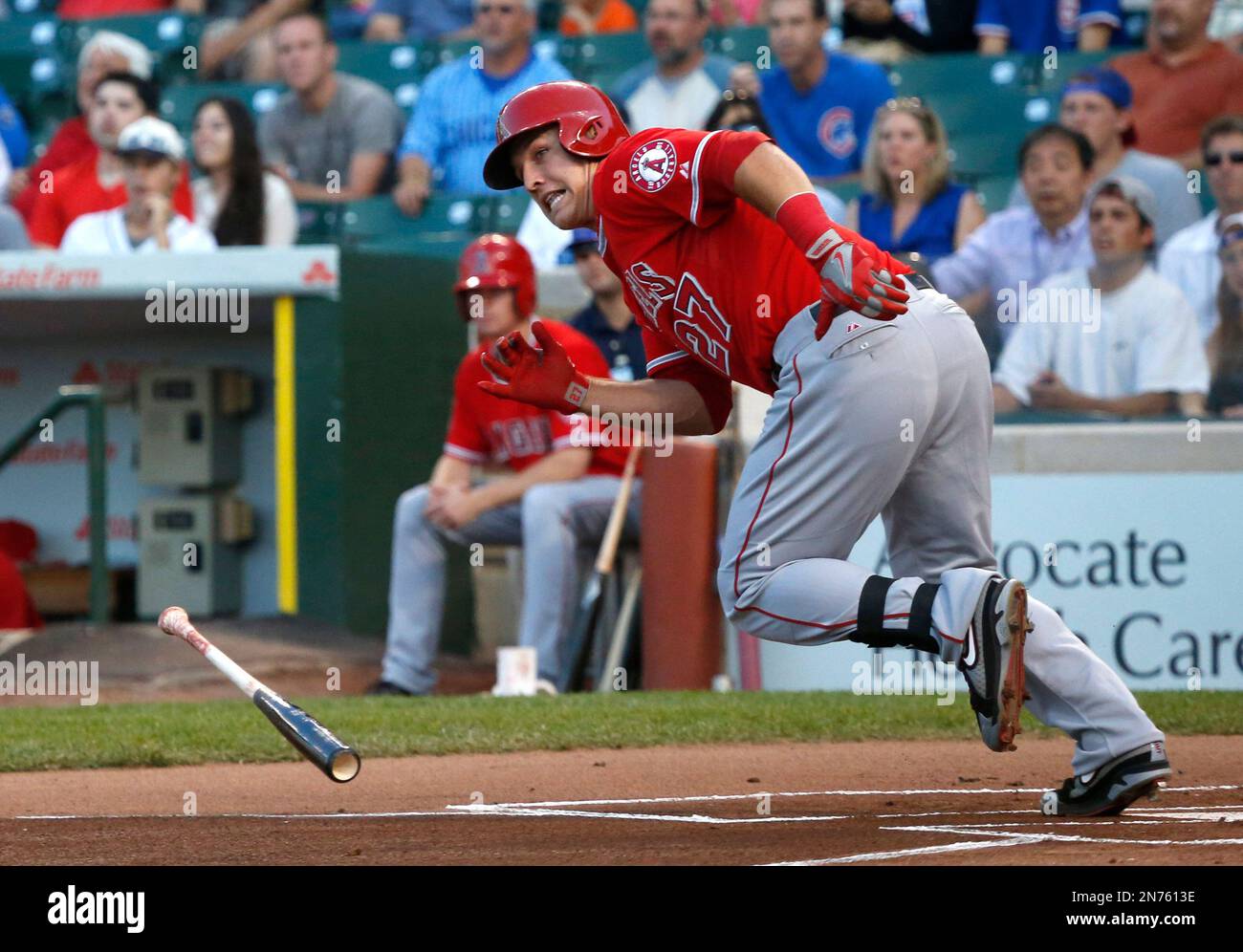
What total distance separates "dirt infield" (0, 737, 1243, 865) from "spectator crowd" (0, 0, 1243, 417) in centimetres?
273

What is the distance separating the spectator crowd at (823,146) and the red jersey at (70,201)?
0.05ft

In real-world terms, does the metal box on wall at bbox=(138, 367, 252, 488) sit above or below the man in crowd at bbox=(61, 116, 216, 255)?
below

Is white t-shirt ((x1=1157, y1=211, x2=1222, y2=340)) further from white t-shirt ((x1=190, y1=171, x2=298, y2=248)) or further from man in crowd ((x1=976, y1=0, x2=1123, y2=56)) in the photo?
white t-shirt ((x1=190, y1=171, x2=298, y2=248))

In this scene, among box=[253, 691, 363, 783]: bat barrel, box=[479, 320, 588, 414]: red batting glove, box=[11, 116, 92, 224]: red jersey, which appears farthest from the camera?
box=[11, 116, 92, 224]: red jersey

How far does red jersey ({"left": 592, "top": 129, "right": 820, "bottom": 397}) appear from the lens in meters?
4.21

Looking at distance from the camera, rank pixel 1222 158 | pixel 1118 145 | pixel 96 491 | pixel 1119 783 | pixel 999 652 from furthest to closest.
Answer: pixel 96 491
pixel 1118 145
pixel 1222 158
pixel 1119 783
pixel 999 652

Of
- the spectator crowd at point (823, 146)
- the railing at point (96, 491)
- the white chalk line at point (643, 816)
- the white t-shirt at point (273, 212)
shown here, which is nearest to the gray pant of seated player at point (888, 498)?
the white chalk line at point (643, 816)

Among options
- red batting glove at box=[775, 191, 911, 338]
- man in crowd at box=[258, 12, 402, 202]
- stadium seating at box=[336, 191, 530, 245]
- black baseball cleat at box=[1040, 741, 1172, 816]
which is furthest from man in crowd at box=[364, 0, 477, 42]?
black baseball cleat at box=[1040, 741, 1172, 816]

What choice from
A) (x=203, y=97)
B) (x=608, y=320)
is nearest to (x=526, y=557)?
(x=608, y=320)

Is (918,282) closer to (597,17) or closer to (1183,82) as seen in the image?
(1183,82)

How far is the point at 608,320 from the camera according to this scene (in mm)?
9156

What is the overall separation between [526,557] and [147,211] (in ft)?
10.8

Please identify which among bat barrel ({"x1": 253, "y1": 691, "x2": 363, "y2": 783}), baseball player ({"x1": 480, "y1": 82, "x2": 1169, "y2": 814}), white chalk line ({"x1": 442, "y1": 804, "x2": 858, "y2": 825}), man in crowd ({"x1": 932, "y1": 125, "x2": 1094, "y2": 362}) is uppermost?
man in crowd ({"x1": 932, "y1": 125, "x2": 1094, "y2": 362})

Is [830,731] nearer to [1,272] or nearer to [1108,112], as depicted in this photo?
[1108,112]
